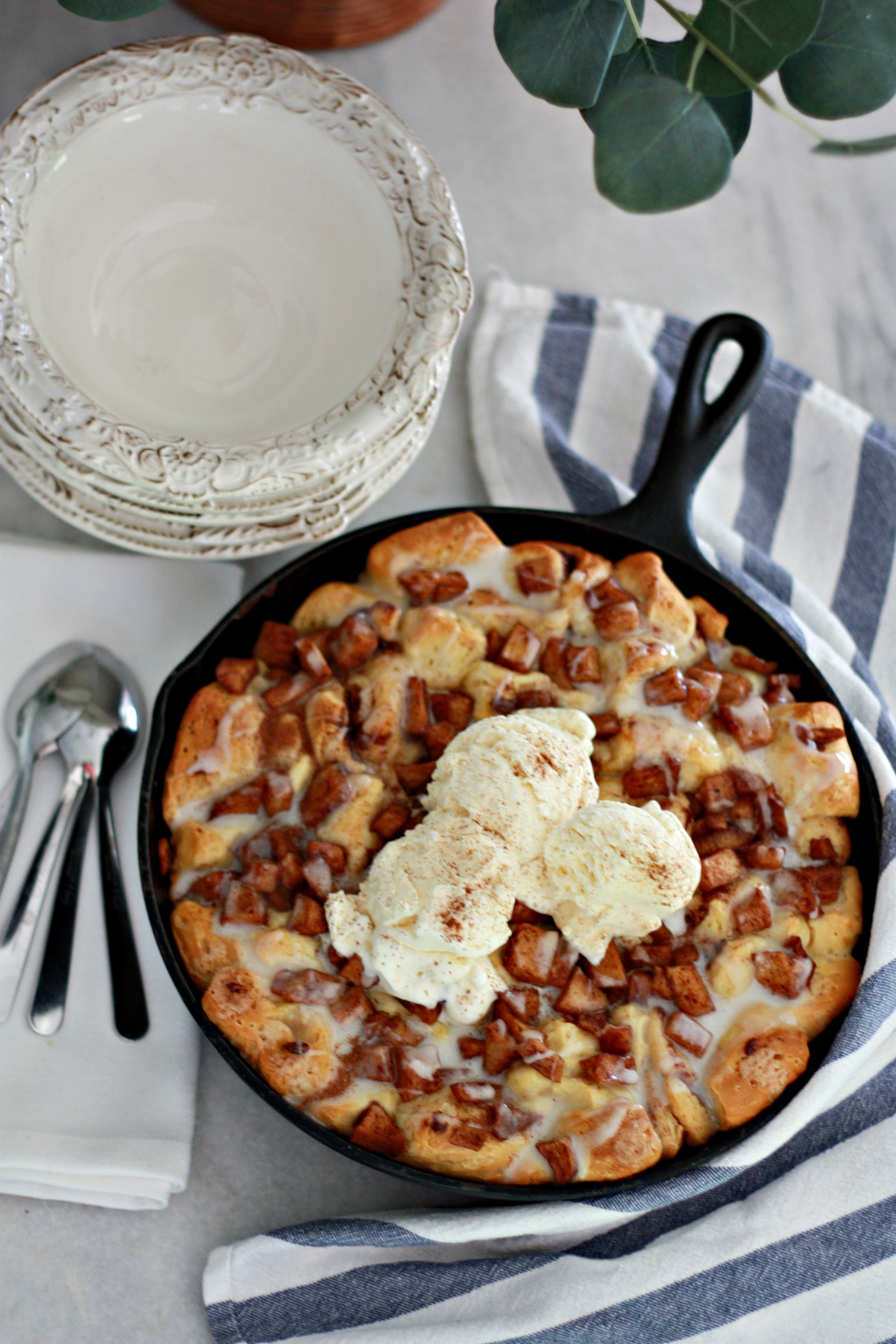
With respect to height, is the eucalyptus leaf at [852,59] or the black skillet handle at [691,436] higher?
the eucalyptus leaf at [852,59]

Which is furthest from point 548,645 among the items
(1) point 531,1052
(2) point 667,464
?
(1) point 531,1052

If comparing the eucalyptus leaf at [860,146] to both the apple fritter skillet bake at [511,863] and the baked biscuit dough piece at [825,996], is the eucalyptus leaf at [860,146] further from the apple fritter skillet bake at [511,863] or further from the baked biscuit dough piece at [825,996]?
the baked biscuit dough piece at [825,996]

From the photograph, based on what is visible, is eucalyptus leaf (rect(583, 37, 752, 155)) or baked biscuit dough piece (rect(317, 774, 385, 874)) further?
baked biscuit dough piece (rect(317, 774, 385, 874))

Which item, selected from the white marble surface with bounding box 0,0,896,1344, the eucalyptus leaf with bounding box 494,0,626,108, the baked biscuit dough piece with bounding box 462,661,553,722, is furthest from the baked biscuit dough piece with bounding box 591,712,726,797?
the eucalyptus leaf with bounding box 494,0,626,108

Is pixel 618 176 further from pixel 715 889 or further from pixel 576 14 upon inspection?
pixel 715 889

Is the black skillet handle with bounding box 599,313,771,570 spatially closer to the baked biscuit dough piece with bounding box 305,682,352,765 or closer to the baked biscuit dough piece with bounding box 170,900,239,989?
the baked biscuit dough piece with bounding box 305,682,352,765

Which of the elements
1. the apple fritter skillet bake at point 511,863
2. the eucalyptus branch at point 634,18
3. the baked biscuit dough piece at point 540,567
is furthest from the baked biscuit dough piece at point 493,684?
the eucalyptus branch at point 634,18
